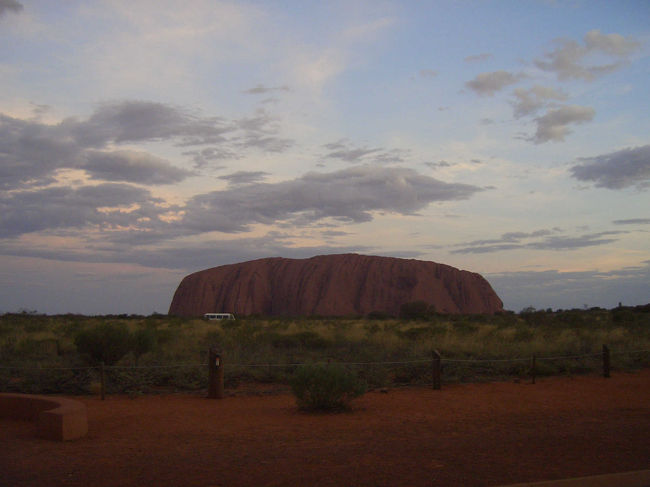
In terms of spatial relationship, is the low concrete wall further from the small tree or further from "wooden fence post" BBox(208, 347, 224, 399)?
the small tree

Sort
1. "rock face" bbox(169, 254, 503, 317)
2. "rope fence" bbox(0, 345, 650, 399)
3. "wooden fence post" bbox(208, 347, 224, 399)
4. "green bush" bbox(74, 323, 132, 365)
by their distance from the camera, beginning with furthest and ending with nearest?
"rock face" bbox(169, 254, 503, 317) → "green bush" bbox(74, 323, 132, 365) → "rope fence" bbox(0, 345, 650, 399) → "wooden fence post" bbox(208, 347, 224, 399)

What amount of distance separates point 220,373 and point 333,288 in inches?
2594

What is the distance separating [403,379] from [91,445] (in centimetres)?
905

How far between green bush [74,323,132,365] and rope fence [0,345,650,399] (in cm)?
73

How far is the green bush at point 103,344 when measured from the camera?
1482cm

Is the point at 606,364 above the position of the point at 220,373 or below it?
below

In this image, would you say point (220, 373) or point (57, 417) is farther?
point (220, 373)

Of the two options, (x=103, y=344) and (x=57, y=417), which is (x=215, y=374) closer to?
(x=103, y=344)

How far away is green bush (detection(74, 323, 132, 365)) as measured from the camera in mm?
14820

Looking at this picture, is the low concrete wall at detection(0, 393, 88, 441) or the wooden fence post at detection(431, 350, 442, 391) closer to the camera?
the low concrete wall at detection(0, 393, 88, 441)

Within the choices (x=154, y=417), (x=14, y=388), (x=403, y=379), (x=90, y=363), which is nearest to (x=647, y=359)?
(x=403, y=379)

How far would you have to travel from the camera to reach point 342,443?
7980 millimetres

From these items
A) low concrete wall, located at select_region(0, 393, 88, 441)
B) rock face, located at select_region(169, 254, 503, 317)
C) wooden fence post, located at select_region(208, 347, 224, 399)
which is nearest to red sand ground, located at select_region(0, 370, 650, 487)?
low concrete wall, located at select_region(0, 393, 88, 441)

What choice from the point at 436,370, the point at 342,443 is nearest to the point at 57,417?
the point at 342,443
